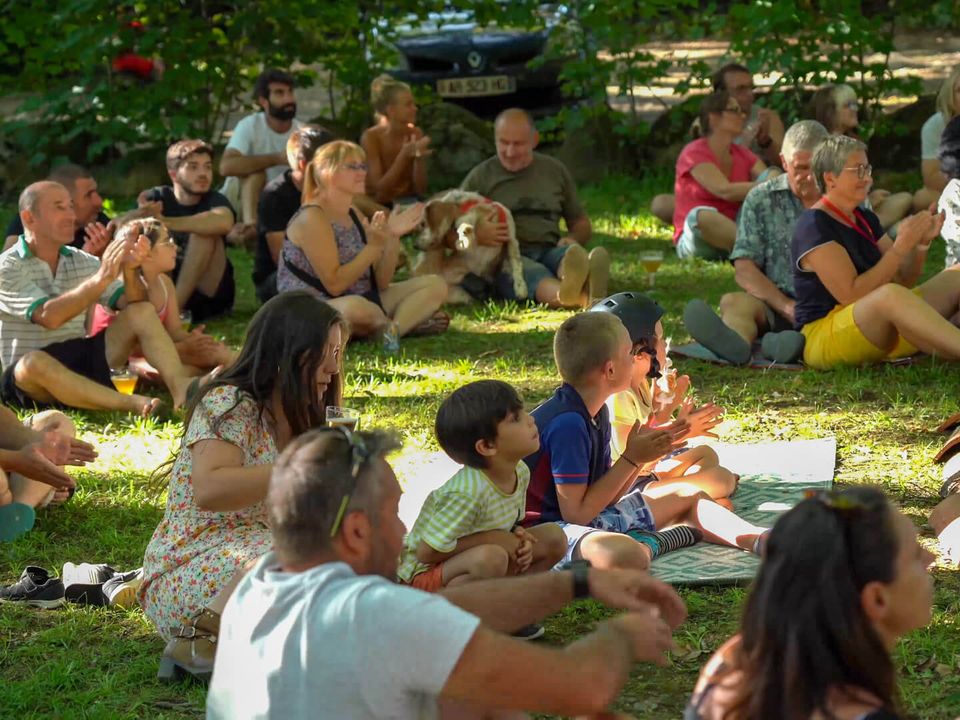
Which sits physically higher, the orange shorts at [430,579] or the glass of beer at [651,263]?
the glass of beer at [651,263]

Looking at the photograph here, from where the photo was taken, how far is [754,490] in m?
5.07

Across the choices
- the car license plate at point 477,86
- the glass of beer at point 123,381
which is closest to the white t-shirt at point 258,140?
the car license plate at point 477,86

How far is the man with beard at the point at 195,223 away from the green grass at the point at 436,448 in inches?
8.3

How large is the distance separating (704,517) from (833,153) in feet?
7.86

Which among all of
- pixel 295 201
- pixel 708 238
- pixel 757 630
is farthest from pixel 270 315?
pixel 708 238

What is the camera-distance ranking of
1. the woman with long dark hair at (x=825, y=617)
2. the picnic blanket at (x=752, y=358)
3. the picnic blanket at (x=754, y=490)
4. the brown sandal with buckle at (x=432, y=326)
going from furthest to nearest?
the brown sandal with buckle at (x=432, y=326), the picnic blanket at (x=752, y=358), the picnic blanket at (x=754, y=490), the woman with long dark hair at (x=825, y=617)

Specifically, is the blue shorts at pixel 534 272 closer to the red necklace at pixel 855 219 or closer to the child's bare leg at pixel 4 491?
the red necklace at pixel 855 219

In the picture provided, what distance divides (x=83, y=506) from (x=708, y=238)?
492 centimetres

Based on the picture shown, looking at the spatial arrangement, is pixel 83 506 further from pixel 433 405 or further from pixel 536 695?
pixel 536 695

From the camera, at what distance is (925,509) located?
476cm

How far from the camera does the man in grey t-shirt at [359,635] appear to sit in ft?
6.97

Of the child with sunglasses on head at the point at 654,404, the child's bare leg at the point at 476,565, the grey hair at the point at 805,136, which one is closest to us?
the child's bare leg at the point at 476,565

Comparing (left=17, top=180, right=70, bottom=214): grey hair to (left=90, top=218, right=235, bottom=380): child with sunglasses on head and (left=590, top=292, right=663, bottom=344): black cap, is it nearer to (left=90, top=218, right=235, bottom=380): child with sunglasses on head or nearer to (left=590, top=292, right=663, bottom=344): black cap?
(left=90, top=218, right=235, bottom=380): child with sunglasses on head

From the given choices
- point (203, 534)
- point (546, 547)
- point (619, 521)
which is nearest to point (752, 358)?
point (619, 521)
